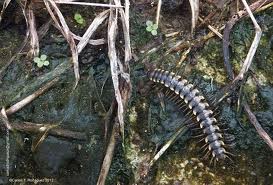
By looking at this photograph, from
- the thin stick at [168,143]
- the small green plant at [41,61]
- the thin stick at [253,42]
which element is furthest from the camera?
the small green plant at [41,61]

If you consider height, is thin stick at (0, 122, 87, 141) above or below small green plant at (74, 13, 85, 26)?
below

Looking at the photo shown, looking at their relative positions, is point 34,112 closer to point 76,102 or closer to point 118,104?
point 76,102

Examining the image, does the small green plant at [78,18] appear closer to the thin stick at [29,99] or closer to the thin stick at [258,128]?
the thin stick at [29,99]

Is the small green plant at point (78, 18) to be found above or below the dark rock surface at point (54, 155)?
above

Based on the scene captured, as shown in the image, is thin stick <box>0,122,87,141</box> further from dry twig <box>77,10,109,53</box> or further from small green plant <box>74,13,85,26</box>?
small green plant <box>74,13,85,26</box>

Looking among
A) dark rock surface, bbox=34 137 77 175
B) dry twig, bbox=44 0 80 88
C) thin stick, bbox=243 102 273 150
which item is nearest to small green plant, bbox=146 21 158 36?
dry twig, bbox=44 0 80 88

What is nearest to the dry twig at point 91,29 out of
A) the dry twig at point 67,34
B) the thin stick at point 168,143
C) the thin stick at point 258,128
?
the dry twig at point 67,34
